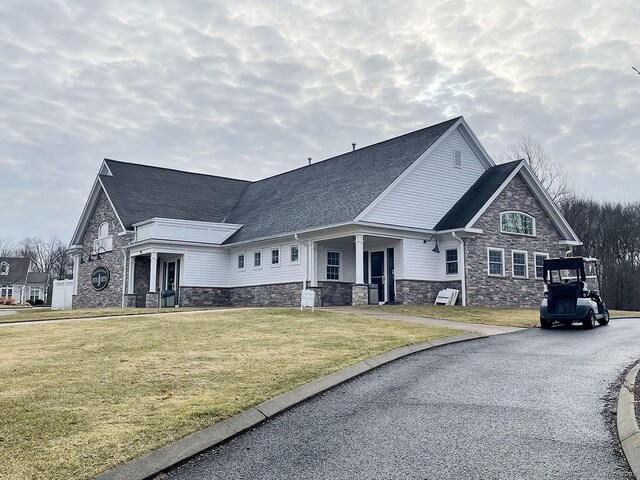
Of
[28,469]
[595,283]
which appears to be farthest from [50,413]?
[595,283]

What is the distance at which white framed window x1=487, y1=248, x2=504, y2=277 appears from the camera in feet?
83.4

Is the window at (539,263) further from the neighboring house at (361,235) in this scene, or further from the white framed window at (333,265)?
the white framed window at (333,265)

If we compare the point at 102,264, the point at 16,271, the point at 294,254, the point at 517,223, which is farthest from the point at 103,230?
the point at 16,271

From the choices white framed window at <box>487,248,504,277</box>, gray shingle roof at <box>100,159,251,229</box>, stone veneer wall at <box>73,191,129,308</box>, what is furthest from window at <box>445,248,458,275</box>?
stone veneer wall at <box>73,191,129,308</box>

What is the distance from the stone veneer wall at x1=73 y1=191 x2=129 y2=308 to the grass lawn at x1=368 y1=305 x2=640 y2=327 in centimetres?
1606

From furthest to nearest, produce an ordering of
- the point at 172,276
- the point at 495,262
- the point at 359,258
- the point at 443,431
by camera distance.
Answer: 1. the point at 172,276
2. the point at 495,262
3. the point at 359,258
4. the point at 443,431

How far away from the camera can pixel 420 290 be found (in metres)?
25.0

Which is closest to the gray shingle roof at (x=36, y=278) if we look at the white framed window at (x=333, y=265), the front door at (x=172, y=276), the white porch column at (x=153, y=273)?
the front door at (x=172, y=276)

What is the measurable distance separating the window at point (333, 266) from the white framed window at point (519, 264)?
299 inches

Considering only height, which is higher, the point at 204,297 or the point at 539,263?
the point at 539,263

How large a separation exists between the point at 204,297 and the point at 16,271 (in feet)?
208

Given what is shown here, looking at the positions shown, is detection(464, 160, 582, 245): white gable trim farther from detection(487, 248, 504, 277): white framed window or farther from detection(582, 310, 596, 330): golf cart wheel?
detection(582, 310, 596, 330): golf cart wheel

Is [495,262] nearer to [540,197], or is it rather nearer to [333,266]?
[540,197]

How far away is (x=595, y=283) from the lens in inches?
729
